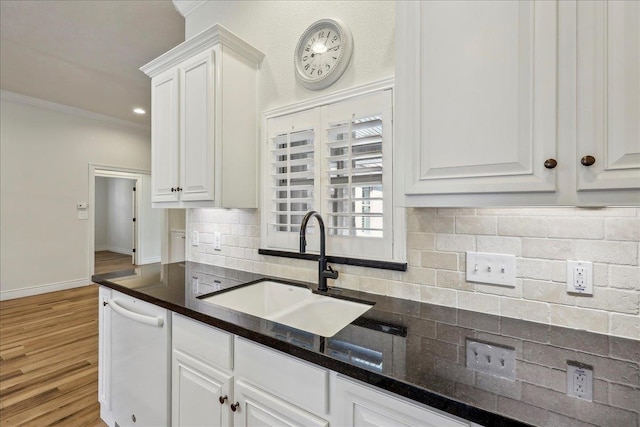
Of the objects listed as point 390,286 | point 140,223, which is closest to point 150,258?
point 140,223

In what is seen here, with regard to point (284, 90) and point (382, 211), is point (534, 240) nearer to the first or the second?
point (382, 211)

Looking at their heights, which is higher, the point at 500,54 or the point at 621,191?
the point at 500,54

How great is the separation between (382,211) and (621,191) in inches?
32.3

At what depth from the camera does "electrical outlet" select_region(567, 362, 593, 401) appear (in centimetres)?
68

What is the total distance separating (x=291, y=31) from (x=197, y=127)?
0.79 metres

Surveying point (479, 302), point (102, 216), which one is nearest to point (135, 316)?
point (479, 302)

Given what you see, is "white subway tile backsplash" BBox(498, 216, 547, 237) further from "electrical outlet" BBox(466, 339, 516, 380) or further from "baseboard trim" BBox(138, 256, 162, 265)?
"baseboard trim" BBox(138, 256, 162, 265)

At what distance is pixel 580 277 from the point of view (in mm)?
1017

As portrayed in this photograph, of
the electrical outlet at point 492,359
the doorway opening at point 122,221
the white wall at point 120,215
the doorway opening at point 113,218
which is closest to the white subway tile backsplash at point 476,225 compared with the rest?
the electrical outlet at point 492,359

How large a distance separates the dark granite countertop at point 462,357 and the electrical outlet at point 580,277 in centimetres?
14

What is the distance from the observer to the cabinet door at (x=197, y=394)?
1.15 metres

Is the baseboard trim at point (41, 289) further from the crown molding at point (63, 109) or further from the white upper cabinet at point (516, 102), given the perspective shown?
the white upper cabinet at point (516, 102)

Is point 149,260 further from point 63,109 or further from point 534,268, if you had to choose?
point 534,268

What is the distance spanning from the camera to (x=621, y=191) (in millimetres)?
733
